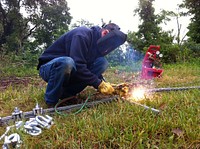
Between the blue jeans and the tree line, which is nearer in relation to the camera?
the blue jeans

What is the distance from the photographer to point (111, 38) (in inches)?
108

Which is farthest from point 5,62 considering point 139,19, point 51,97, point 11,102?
point 139,19

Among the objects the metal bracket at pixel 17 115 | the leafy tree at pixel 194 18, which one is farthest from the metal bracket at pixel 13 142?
the leafy tree at pixel 194 18

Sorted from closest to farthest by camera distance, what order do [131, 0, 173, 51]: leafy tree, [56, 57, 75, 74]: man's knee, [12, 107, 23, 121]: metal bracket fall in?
1. [12, 107, 23, 121]: metal bracket
2. [56, 57, 75, 74]: man's knee
3. [131, 0, 173, 51]: leafy tree

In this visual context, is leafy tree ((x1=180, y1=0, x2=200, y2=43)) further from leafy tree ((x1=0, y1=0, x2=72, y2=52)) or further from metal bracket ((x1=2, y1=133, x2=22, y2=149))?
metal bracket ((x1=2, y1=133, x2=22, y2=149))

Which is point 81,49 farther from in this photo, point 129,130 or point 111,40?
point 129,130

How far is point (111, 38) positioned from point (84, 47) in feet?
1.02

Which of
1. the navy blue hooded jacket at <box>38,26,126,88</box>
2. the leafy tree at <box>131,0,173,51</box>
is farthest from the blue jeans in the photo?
the leafy tree at <box>131,0,173,51</box>

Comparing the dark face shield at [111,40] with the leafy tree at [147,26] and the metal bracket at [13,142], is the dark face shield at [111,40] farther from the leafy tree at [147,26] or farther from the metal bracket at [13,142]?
the leafy tree at [147,26]

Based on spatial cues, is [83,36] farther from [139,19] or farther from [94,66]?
[139,19]

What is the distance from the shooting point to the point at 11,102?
123 inches

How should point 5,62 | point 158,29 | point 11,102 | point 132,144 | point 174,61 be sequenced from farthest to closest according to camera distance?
point 158,29 → point 174,61 → point 5,62 → point 11,102 → point 132,144

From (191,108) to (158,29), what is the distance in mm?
10062

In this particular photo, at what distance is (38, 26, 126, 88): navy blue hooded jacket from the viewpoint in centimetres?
266
